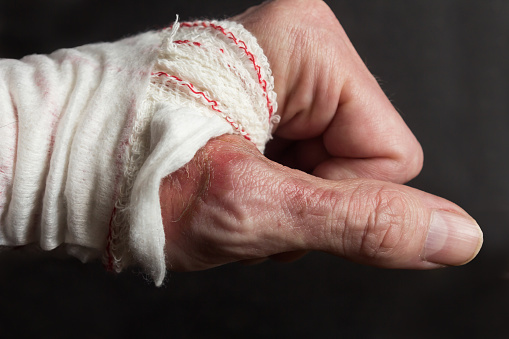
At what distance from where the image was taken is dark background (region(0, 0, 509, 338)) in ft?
3.07

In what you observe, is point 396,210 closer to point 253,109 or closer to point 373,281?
point 253,109

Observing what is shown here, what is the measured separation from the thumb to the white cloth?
3 centimetres

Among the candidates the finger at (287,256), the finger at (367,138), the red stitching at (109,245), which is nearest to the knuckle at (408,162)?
the finger at (367,138)

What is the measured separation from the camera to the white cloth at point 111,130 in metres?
0.47

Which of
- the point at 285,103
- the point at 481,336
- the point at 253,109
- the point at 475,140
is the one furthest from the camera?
the point at 475,140

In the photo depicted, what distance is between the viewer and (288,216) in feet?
1.55

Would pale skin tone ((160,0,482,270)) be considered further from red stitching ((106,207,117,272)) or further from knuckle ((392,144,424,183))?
knuckle ((392,144,424,183))

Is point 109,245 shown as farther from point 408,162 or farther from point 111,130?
→ point 408,162

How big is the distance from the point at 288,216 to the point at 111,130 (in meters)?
0.20

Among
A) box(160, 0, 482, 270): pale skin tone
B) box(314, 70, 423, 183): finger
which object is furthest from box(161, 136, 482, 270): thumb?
box(314, 70, 423, 183): finger

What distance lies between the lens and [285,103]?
2.30 feet

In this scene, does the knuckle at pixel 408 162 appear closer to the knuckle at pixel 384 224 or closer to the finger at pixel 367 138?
the finger at pixel 367 138

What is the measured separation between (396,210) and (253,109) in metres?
0.20

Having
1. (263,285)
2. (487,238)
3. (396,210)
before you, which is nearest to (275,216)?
(396,210)
